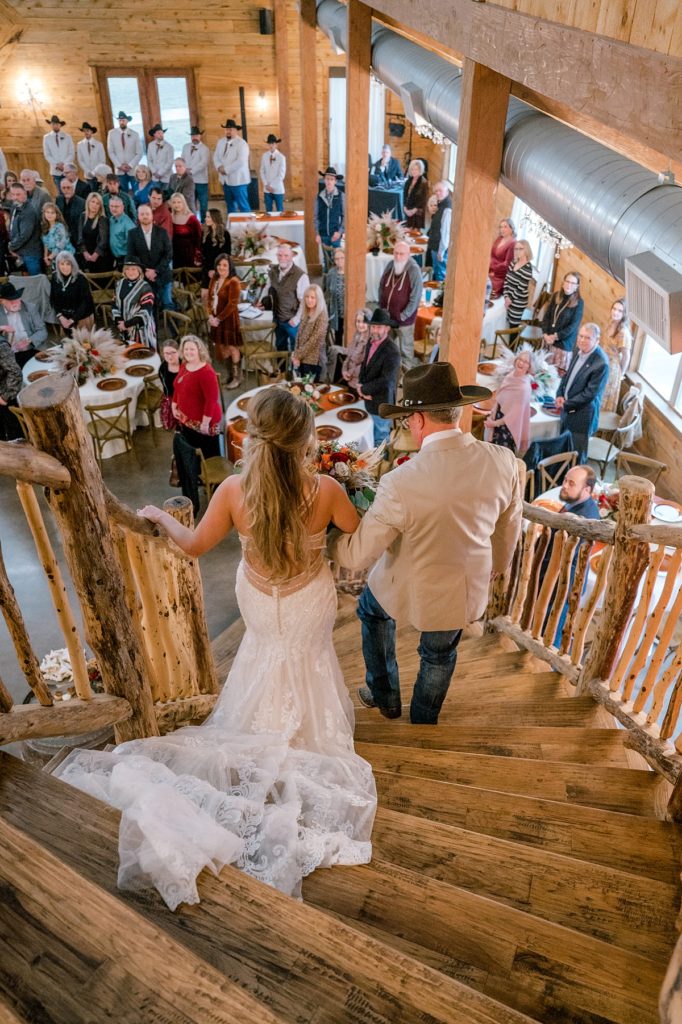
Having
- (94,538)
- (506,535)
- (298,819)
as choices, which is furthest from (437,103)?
(298,819)

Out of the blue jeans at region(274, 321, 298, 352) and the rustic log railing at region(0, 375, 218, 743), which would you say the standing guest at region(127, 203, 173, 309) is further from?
the rustic log railing at region(0, 375, 218, 743)

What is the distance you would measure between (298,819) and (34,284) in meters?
7.76

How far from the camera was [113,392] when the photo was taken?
272 inches

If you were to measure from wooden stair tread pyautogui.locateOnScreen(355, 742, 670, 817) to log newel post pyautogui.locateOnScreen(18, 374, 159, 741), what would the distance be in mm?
1017

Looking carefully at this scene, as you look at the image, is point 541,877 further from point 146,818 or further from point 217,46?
point 217,46

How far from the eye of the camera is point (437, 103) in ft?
16.7

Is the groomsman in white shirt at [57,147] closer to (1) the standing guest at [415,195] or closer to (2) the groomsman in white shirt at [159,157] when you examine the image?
(2) the groomsman in white shirt at [159,157]

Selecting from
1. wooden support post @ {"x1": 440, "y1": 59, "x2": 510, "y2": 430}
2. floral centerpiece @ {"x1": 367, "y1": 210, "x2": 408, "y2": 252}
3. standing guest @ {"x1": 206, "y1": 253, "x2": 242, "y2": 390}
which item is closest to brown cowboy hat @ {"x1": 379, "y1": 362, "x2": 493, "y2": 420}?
wooden support post @ {"x1": 440, "y1": 59, "x2": 510, "y2": 430}

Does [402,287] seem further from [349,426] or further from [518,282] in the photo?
[349,426]

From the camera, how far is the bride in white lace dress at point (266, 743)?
6.43 ft

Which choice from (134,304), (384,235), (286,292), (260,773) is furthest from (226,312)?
(260,773)

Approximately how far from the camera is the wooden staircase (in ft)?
4.93

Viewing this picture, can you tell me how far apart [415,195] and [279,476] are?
10903 millimetres

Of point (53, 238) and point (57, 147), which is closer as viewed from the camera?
point (53, 238)
